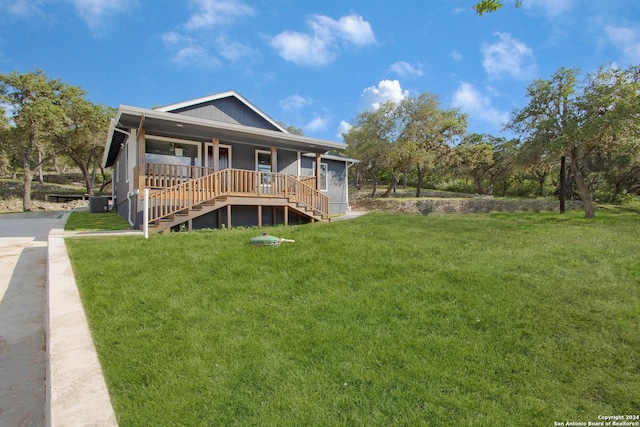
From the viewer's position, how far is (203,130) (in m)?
9.75

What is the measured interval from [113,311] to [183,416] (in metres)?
2.01

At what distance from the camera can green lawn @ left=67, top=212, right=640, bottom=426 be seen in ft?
6.80

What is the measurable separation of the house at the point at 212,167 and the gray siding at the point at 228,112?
0.13 feet

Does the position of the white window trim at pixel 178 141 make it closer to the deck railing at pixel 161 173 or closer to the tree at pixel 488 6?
the deck railing at pixel 161 173

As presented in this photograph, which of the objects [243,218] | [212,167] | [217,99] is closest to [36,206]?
[217,99]

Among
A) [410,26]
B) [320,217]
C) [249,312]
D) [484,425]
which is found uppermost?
[410,26]

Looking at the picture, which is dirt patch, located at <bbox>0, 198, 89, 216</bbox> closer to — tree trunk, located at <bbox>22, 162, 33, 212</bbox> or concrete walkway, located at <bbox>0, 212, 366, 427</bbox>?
tree trunk, located at <bbox>22, 162, 33, 212</bbox>

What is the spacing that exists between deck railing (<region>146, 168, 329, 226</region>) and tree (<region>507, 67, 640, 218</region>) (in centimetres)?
1018

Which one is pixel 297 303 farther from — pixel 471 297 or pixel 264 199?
pixel 264 199

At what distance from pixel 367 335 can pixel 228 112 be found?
12513 millimetres

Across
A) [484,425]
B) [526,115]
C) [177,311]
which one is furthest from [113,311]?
[526,115]

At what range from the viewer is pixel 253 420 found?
6.41ft

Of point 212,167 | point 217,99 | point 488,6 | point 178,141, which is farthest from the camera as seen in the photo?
point 217,99

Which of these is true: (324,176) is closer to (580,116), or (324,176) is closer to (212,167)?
(212,167)
